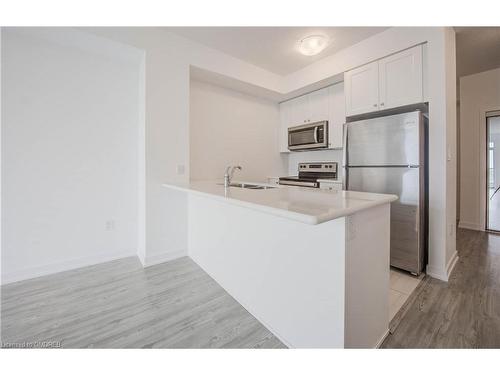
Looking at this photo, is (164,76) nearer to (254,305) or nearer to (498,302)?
(254,305)

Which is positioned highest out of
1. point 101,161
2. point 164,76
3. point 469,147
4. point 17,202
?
point 164,76

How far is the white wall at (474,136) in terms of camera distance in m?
3.63

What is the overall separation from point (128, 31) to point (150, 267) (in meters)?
2.47

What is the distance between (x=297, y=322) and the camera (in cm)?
132

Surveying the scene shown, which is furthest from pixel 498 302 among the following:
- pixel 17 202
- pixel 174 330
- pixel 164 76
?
pixel 17 202

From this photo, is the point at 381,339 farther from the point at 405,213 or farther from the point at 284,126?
the point at 284,126

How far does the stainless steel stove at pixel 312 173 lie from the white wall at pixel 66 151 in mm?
2163

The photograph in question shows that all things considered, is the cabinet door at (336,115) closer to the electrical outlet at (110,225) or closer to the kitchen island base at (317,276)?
the kitchen island base at (317,276)

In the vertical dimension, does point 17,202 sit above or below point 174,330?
above

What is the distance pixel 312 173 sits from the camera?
12.6ft

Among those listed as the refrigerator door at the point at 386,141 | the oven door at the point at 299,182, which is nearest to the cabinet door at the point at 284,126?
the oven door at the point at 299,182

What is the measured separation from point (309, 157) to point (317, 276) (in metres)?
3.05

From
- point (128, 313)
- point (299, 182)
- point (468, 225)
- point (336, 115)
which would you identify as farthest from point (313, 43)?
point (468, 225)

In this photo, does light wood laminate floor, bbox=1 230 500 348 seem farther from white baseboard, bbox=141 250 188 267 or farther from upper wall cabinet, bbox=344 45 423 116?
upper wall cabinet, bbox=344 45 423 116
